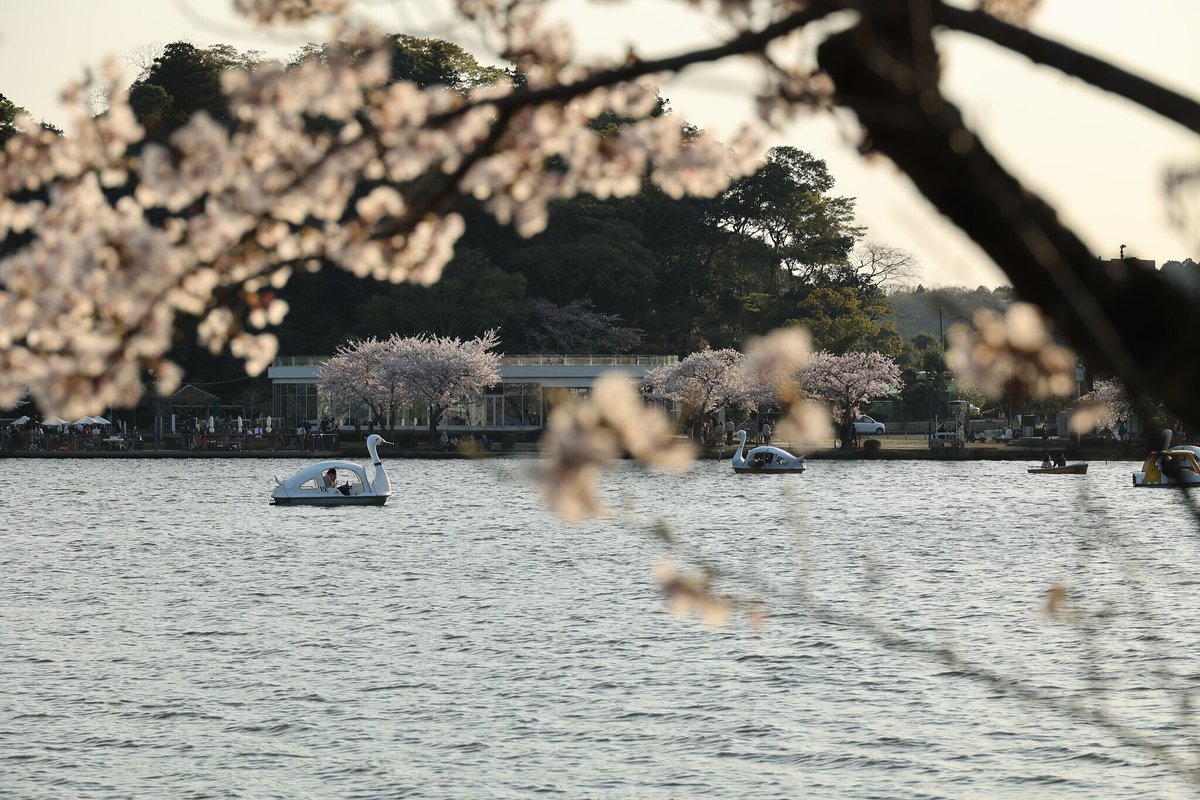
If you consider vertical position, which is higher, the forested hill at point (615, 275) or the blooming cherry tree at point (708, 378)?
the forested hill at point (615, 275)

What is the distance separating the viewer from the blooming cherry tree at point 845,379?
8269 centimetres

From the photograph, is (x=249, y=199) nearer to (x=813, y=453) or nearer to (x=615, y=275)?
(x=813, y=453)

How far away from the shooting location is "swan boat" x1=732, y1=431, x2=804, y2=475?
223 feet

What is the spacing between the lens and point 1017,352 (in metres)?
3.08

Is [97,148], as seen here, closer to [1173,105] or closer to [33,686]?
[1173,105]

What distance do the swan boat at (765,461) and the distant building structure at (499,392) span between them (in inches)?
787

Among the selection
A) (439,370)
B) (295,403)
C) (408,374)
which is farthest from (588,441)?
(295,403)

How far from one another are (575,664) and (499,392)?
68.5 meters

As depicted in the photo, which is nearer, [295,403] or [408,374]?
[408,374]

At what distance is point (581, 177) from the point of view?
4.08m

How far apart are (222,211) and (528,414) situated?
89.2 meters

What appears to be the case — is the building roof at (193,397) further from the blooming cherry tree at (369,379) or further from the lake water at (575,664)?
the lake water at (575,664)

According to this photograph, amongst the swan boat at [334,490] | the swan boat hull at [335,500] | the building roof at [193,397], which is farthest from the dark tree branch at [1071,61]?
the building roof at [193,397]

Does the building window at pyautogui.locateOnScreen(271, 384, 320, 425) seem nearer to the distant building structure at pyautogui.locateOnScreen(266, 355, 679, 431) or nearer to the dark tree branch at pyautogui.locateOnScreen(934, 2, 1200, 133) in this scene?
the distant building structure at pyautogui.locateOnScreen(266, 355, 679, 431)
